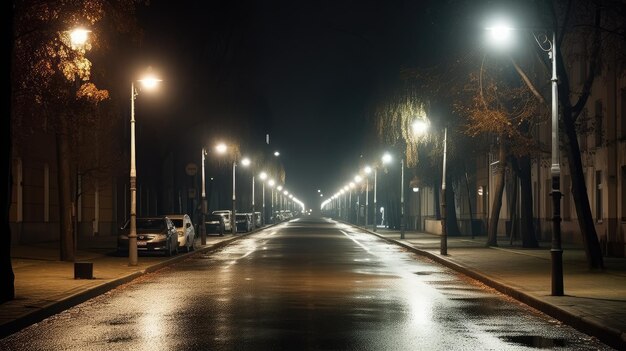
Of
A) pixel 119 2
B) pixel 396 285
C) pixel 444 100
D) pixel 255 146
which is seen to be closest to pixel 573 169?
pixel 396 285

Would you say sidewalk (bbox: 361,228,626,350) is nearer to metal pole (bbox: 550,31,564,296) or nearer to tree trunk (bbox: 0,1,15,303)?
metal pole (bbox: 550,31,564,296)

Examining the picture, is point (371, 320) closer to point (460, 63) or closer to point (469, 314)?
point (469, 314)

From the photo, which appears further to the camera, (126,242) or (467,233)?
(467,233)

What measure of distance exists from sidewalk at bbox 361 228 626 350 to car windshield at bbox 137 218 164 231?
34.3 feet

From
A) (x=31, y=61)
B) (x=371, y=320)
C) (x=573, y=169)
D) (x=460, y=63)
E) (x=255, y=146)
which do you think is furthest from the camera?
(x=255, y=146)

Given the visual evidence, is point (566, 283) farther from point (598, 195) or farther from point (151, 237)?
point (598, 195)

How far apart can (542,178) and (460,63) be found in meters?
23.1

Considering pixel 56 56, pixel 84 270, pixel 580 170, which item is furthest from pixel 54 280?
pixel 580 170

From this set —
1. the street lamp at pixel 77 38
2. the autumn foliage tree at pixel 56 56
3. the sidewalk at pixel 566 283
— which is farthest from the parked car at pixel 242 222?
the street lamp at pixel 77 38

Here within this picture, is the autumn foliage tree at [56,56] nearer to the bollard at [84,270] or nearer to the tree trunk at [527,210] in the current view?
the bollard at [84,270]

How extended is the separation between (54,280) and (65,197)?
8446 mm

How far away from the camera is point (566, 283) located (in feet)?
71.2

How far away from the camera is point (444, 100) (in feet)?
118

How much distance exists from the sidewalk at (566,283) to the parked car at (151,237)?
995 centimetres
